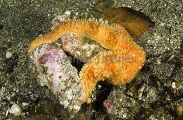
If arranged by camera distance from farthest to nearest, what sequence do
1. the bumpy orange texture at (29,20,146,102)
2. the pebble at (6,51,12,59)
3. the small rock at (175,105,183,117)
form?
the pebble at (6,51,12,59) < the small rock at (175,105,183,117) < the bumpy orange texture at (29,20,146,102)

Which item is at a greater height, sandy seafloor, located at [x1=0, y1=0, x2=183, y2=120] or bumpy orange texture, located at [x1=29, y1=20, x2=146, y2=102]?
bumpy orange texture, located at [x1=29, y1=20, x2=146, y2=102]

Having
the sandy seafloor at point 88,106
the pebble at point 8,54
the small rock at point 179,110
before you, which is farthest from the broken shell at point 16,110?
the small rock at point 179,110

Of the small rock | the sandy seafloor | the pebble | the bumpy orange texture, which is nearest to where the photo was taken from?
the bumpy orange texture

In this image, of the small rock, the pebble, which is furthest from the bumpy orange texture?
the pebble

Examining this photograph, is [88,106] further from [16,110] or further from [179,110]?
[179,110]

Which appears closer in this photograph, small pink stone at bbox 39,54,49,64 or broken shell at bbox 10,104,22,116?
small pink stone at bbox 39,54,49,64

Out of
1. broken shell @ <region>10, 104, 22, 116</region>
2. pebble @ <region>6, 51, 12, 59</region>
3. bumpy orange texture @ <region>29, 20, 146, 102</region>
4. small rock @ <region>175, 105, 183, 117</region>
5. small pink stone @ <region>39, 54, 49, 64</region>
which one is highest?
bumpy orange texture @ <region>29, 20, 146, 102</region>

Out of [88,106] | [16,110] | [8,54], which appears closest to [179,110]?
[88,106]

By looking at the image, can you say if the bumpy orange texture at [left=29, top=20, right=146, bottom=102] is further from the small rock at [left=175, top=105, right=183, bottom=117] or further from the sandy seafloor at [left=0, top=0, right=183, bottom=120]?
the small rock at [left=175, top=105, right=183, bottom=117]
